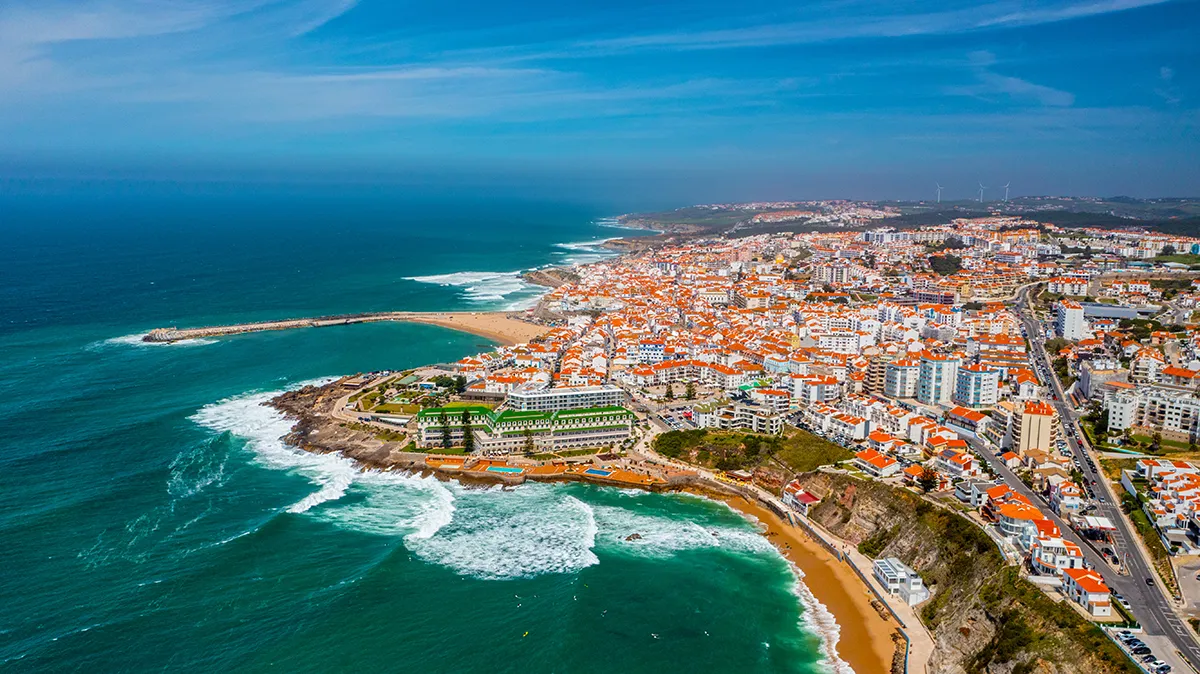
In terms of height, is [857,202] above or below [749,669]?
above

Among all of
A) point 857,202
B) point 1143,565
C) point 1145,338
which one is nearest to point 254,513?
point 1143,565

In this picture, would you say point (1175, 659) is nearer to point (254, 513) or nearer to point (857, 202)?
point (254, 513)

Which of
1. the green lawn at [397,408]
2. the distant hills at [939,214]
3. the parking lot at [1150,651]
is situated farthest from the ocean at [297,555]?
the distant hills at [939,214]

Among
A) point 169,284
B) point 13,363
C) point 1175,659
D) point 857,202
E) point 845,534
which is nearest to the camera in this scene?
point 1175,659

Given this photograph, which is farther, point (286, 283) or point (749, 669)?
point (286, 283)

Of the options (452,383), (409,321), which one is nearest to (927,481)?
(452,383)

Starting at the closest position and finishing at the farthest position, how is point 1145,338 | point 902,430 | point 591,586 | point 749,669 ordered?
point 749,669, point 591,586, point 902,430, point 1145,338
